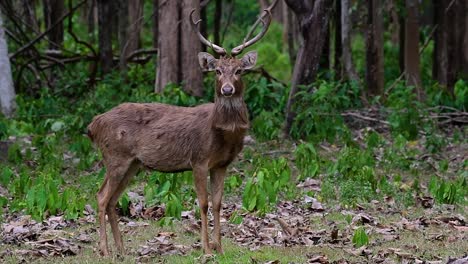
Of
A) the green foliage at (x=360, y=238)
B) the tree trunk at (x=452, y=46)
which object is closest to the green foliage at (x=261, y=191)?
the green foliage at (x=360, y=238)

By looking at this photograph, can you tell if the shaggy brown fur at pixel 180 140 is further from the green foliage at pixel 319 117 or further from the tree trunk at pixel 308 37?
the tree trunk at pixel 308 37

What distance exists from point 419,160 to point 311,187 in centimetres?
253

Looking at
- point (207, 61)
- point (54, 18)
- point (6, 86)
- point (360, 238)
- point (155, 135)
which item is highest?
point (54, 18)

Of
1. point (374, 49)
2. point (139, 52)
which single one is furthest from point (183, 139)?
point (139, 52)

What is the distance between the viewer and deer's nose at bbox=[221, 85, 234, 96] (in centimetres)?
827

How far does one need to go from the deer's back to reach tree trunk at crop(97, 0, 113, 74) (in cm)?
978

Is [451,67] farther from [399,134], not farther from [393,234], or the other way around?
[393,234]

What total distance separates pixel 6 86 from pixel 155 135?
7.64 m

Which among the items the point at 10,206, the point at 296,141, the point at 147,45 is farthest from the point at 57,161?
the point at 147,45

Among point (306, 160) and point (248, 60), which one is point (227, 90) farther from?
point (306, 160)

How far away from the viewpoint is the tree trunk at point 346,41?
1636cm

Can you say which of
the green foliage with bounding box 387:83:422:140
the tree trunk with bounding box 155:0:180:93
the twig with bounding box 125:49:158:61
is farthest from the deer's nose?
the twig with bounding box 125:49:158:61

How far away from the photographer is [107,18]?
18672mm

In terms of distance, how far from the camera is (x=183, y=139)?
8742mm
